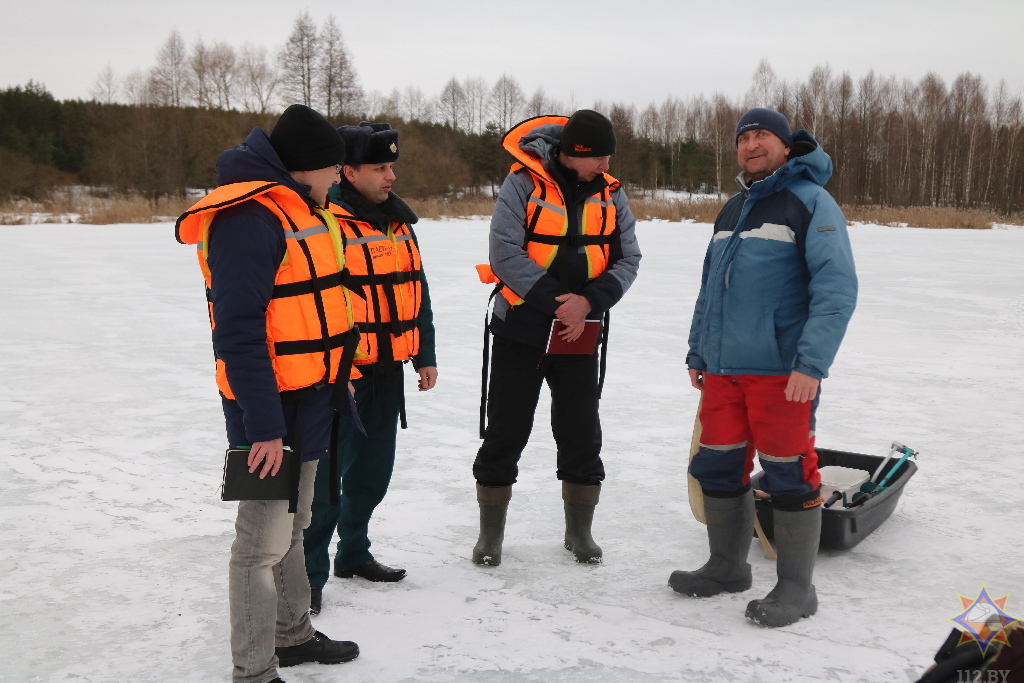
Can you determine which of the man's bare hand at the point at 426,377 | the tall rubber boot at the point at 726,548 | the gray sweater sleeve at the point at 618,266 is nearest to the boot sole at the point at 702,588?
the tall rubber boot at the point at 726,548

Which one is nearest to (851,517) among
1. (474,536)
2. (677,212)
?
(474,536)

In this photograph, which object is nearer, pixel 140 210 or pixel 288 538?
pixel 288 538

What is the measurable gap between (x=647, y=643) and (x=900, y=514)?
1.50 metres

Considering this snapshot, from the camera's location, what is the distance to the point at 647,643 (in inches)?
88.5

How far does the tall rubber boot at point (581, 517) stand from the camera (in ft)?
9.23

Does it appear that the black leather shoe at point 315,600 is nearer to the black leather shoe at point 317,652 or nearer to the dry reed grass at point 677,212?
the black leather shoe at point 317,652

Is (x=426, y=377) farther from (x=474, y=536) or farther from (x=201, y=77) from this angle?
(x=201, y=77)

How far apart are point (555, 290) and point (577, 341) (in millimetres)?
227

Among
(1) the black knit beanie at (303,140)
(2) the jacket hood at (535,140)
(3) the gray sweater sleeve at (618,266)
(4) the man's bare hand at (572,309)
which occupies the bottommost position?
(4) the man's bare hand at (572,309)

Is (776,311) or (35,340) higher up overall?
(776,311)

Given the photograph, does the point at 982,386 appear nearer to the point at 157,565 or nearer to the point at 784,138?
the point at 784,138

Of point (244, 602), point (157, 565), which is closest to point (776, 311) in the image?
point (244, 602)

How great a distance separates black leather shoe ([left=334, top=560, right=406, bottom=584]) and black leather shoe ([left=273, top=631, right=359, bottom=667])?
49 centimetres

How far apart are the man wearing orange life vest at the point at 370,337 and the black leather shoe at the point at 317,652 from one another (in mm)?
301
